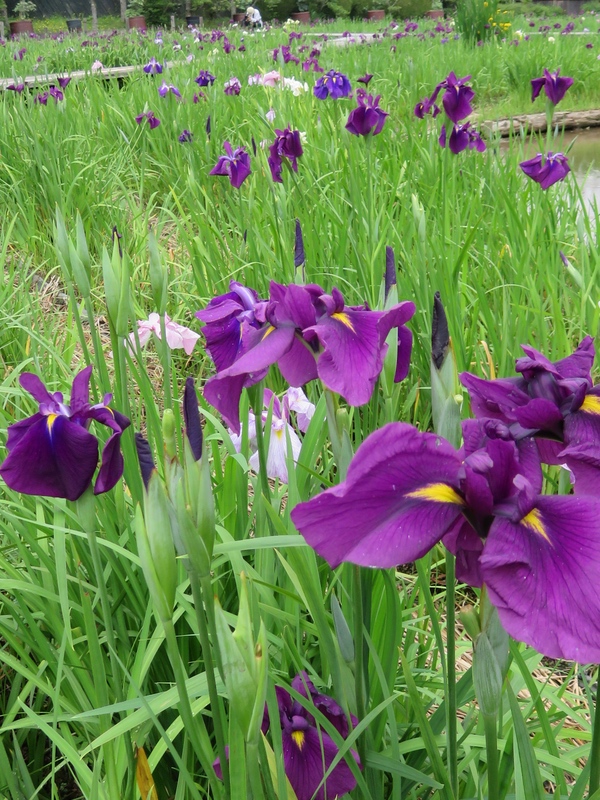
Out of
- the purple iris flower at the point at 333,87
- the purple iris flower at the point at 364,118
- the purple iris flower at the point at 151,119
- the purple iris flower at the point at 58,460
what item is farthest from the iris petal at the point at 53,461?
the purple iris flower at the point at 151,119

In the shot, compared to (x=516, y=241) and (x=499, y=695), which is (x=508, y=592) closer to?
(x=499, y=695)

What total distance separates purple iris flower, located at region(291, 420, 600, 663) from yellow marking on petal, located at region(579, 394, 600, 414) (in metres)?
0.11

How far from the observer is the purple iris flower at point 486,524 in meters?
0.51

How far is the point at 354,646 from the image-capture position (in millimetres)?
836

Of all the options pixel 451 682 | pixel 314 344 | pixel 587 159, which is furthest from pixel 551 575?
pixel 587 159

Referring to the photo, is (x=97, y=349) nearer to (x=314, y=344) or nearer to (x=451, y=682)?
(x=314, y=344)

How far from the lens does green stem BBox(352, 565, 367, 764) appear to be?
78 centimetres

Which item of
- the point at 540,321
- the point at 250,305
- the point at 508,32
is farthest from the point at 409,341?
the point at 508,32

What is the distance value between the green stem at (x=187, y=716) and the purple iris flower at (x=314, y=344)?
0.29 m

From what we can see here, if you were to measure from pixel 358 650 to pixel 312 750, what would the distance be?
22cm

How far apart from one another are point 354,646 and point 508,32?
12705mm

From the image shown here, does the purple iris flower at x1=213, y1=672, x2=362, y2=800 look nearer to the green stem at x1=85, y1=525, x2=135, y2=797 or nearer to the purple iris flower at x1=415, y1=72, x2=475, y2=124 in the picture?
the green stem at x1=85, y1=525, x2=135, y2=797

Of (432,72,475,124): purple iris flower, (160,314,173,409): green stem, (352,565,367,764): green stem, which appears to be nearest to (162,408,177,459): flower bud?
(352,565,367,764): green stem

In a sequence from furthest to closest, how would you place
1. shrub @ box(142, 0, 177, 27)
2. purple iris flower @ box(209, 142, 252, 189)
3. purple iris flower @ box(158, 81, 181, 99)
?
shrub @ box(142, 0, 177, 27) → purple iris flower @ box(158, 81, 181, 99) → purple iris flower @ box(209, 142, 252, 189)
